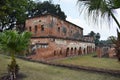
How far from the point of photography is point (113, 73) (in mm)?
11477

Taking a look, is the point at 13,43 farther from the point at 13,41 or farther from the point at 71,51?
the point at 71,51

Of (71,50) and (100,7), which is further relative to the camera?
(71,50)

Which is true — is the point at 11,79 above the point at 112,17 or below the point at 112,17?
below

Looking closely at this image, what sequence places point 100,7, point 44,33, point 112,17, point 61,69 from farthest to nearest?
1. point 44,33
2. point 61,69
3. point 112,17
4. point 100,7

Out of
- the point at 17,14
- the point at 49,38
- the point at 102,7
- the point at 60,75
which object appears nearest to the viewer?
the point at 102,7

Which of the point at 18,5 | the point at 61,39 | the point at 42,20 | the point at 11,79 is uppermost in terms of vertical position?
the point at 18,5

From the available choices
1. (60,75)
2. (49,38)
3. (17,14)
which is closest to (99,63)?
(49,38)

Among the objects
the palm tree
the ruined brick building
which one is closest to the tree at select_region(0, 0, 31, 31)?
the ruined brick building

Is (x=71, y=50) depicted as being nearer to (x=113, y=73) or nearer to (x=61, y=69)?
(x=61, y=69)

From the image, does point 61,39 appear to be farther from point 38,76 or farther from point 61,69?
point 38,76

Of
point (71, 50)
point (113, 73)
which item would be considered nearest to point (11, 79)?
point (113, 73)

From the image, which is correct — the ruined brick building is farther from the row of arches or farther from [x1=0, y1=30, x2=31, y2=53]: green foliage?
[x1=0, y1=30, x2=31, y2=53]: green foliage

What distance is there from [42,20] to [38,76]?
13938mm

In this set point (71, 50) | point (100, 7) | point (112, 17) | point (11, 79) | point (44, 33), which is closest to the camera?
point (100, 7)
